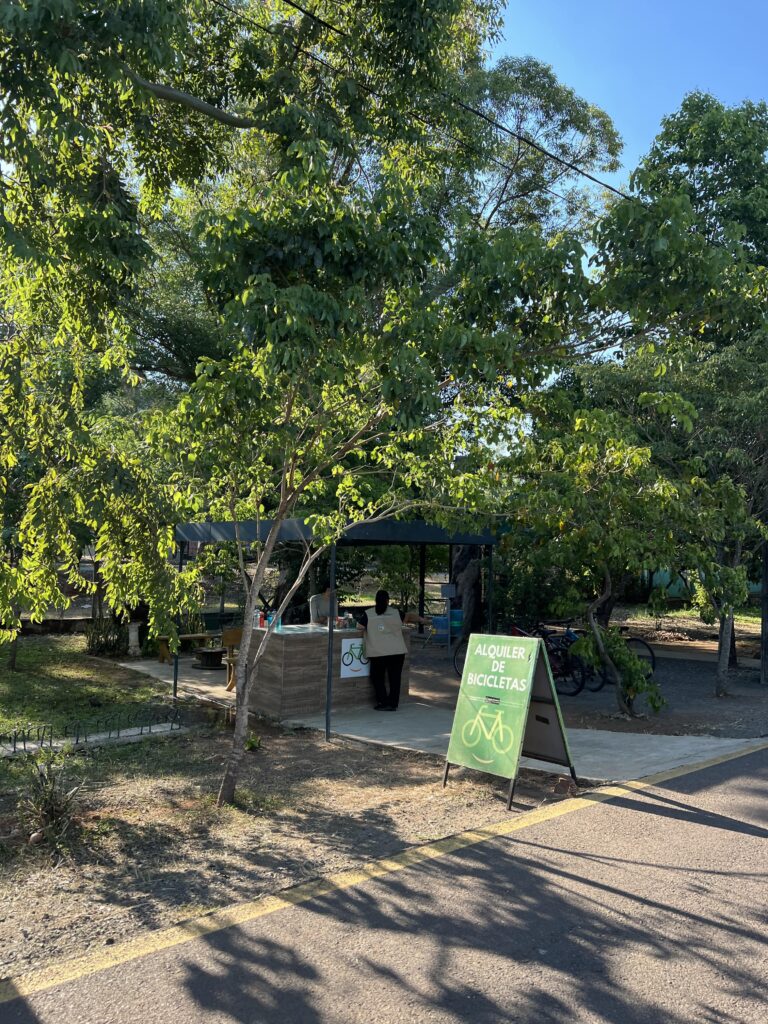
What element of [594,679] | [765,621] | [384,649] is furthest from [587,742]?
[765,621]

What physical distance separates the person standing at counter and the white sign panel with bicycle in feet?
0.42

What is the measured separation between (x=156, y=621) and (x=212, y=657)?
27.6 feet

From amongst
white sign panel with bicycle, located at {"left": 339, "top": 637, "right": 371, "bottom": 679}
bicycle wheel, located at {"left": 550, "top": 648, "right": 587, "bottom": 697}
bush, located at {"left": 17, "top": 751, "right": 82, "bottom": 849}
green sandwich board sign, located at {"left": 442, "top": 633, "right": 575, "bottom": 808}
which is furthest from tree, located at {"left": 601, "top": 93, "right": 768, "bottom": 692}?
bush, located at {"left": 17, "top": 751, "right": 82, "bottom": 849}

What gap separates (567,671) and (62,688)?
7.38 metres

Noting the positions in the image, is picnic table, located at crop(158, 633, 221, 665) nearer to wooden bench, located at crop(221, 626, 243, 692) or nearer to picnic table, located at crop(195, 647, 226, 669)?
picnic table, located at crop(195, 647, 226, 669)

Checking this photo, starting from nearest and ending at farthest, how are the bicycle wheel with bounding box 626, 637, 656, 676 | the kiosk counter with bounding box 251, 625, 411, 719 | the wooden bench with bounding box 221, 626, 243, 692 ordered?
the kiosk counter with bounding box 251, 625, 411, 719 → the wooden bench with bounding box 221, 626, 243, 692 → the bicycle wheel with bounding box 626, 637, 656, 676

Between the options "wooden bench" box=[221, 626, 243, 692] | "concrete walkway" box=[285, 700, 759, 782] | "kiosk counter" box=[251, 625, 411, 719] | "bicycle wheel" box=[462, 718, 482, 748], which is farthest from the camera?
"wooden bench" box=[221, 626, 243, 692]

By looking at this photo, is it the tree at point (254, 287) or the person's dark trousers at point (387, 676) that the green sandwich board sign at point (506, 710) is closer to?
the tree at point (254, 287)

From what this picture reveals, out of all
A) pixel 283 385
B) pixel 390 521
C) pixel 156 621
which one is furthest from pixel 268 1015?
pixel 390 521

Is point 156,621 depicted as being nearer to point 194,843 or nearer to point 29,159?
point 194,843

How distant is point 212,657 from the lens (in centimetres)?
1463

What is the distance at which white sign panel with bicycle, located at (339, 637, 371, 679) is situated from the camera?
426 inches

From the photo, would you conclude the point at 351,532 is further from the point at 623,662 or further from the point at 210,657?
the point at 210,657

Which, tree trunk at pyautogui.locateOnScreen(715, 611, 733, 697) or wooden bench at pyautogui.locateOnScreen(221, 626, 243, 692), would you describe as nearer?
wooden bench at pyautogui.locateOnScreen(221, 626, 243, 692)
